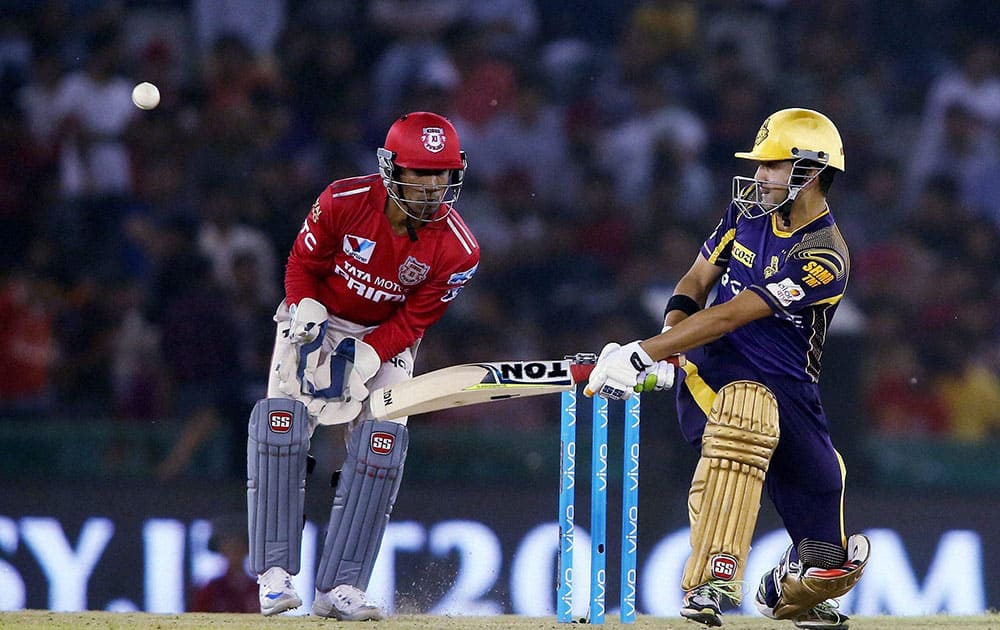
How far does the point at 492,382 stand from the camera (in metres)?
3.88

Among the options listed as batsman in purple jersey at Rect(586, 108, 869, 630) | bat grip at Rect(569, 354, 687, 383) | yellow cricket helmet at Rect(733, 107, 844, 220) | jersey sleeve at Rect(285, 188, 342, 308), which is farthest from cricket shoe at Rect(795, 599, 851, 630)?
jersey sleeve at Rect(285, 188, 342, 308)

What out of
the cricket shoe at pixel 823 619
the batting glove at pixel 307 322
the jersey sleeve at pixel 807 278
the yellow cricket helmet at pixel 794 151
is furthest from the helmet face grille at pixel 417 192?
the cricket shoe at pixel 823 619

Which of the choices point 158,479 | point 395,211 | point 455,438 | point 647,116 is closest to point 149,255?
point 158,479

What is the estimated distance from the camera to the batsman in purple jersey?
11.7 feet

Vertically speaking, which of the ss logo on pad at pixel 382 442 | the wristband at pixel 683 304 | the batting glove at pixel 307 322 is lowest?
the ss logo on pad at pixel 382 442

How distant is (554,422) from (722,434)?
2898 millimetres

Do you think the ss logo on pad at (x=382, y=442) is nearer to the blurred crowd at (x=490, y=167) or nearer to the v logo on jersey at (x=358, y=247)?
the v logo on jersey at (x=358, y=247)

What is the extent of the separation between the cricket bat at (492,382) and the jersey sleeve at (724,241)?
442mm

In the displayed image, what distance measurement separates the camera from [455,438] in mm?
6062

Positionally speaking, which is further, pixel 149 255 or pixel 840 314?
pixel 149 255

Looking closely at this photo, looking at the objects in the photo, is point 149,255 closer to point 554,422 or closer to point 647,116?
point 554,422

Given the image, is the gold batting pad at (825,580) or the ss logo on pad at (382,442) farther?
the ss logo on pad at (382,442)

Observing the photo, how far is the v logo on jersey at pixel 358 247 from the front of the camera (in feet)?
13.3

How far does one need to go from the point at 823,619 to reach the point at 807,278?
96cm
